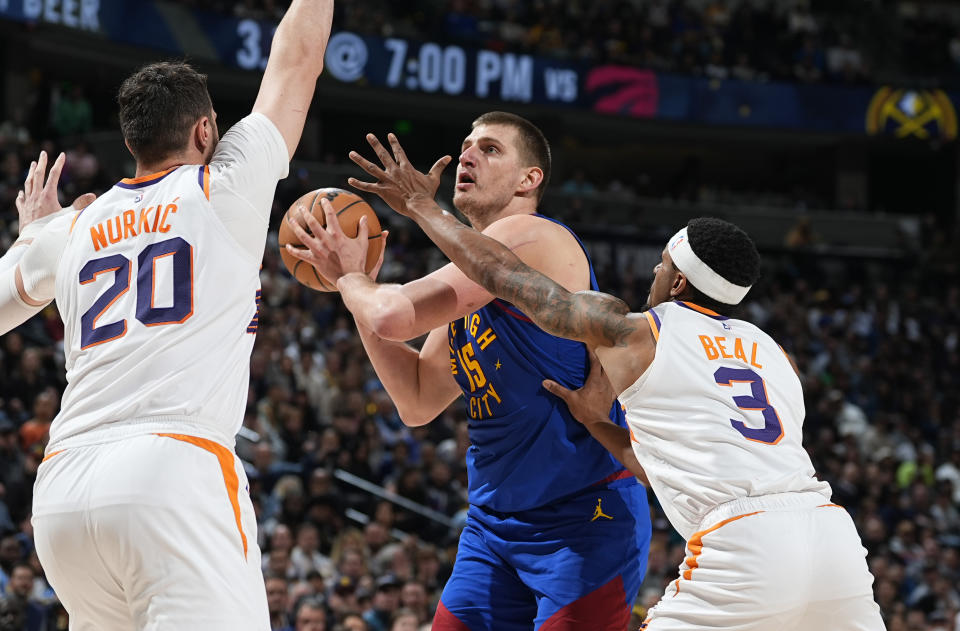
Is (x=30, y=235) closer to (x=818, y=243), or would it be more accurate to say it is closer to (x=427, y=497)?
(x=427, y=497)

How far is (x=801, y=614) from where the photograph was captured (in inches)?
134

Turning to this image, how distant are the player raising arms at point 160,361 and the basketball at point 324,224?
81 cm

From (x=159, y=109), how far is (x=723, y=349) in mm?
1945

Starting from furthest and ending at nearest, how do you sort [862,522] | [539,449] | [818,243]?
[818,243] → [862,522] → [539,449]

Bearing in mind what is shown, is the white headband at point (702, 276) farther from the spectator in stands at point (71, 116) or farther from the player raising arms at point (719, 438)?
the spectator in stands at point (71, 116)

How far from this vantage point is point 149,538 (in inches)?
117

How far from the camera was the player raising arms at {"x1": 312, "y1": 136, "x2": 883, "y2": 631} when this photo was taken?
11.2ft

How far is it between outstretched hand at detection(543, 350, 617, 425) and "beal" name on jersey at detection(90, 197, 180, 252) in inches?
62.9

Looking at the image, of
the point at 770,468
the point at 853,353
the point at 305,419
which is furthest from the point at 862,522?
the point at 770,468

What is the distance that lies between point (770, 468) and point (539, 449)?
970mm

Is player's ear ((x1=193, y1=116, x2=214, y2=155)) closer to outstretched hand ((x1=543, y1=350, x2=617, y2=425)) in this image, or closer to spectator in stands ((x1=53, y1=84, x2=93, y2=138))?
outstretched hand ((x1=543, y1=350, x2=617, y2=425))

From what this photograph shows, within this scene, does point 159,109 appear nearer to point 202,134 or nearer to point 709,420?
point 202,134

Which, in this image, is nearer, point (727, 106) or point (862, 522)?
point (862, 522)

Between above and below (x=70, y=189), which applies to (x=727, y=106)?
above
